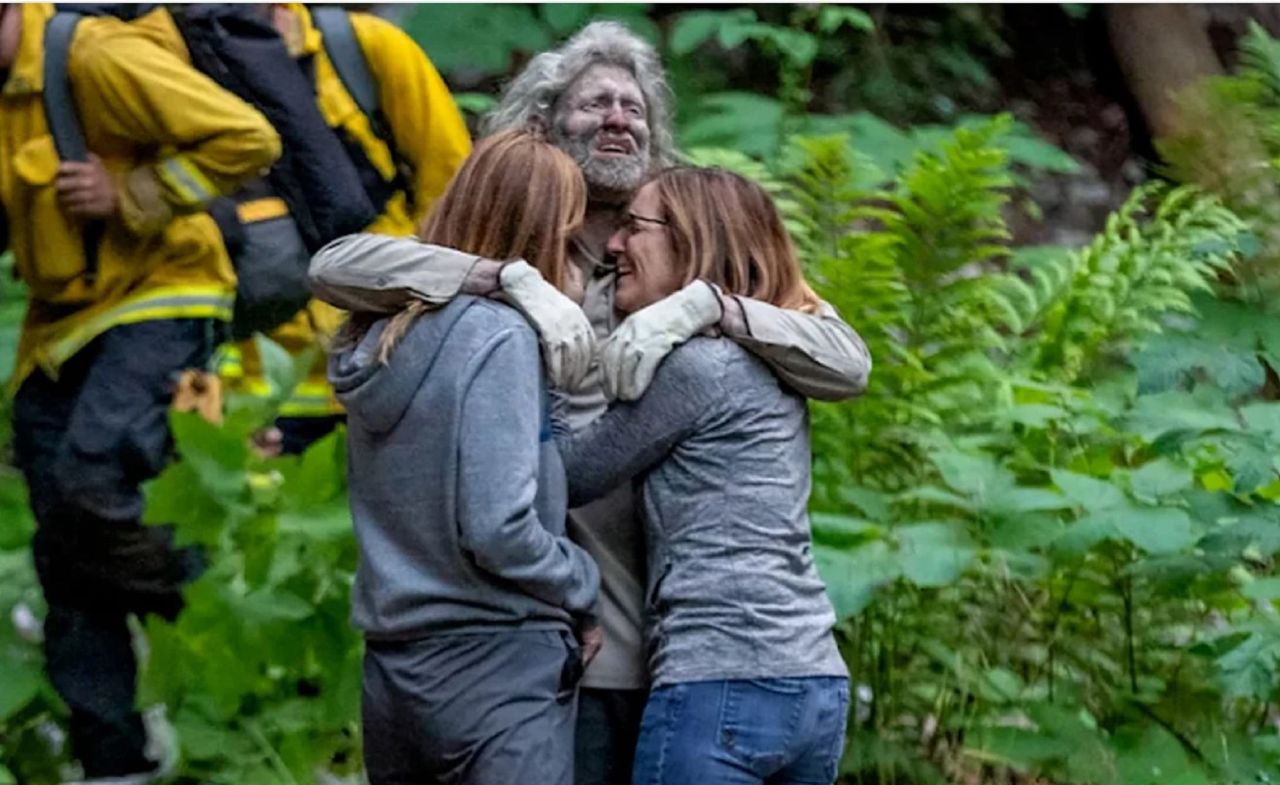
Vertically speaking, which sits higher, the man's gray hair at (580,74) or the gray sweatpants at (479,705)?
the man's gray hair at (580,74)

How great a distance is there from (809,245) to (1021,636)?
1.19m

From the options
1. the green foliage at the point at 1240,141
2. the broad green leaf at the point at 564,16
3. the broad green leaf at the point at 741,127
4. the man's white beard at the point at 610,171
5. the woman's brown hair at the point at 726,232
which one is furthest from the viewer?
the broad green leaf at the point at 564,16

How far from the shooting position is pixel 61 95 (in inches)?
169

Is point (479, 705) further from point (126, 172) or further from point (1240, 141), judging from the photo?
point (1240, 141)

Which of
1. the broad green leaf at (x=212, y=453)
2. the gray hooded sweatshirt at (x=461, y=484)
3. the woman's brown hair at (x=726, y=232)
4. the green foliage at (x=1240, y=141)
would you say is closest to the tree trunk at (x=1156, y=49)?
the green foliage at (x=1240, y=141)

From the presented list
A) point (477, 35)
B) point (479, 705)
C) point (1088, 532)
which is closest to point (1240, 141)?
point (1088, 532)

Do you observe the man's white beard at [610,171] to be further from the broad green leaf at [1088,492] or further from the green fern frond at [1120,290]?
the green fern frond at [1120,290]

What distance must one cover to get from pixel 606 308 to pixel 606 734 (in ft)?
2.40

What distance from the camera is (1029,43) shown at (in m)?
11.0

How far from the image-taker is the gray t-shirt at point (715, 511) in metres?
3.03

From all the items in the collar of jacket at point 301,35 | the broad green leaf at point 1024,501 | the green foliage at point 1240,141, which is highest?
the collar of jacket at point 301,35

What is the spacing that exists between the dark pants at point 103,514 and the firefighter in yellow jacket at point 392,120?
668 millimetres

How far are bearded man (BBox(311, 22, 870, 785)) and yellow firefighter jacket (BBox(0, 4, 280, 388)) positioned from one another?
0.92 m

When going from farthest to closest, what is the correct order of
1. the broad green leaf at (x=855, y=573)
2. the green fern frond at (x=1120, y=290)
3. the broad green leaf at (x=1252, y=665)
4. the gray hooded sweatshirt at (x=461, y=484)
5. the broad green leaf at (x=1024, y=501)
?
the green fern frond at (x=1120, y=290), the broad green leaf at (x=1024, y=501), the broad green leaf at (x=855, y=573), the broad green leaf at (x=1252, y=665), the gray hooded sweatshirt at (x=461, y=484)
